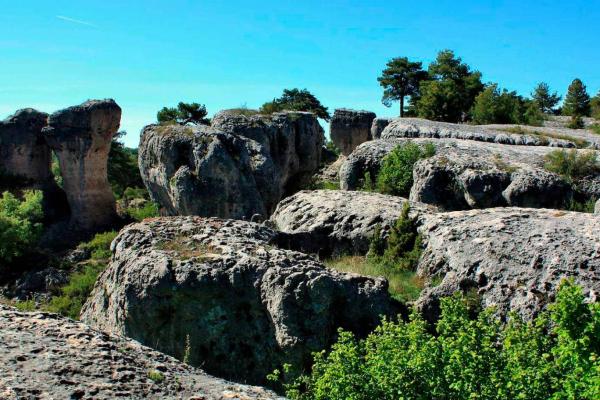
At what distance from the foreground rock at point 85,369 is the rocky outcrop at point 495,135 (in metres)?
18.3

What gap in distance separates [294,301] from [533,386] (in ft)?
14.1

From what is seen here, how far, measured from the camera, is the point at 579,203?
17.4 meters

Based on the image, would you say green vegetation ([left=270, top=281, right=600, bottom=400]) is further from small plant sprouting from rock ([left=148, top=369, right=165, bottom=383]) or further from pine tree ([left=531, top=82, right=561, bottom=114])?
pine tree ([left=531, top=82, right=561, bottom=114])

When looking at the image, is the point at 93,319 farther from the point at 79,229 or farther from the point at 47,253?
the point at 79,229

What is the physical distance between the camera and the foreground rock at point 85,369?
6.09 meters

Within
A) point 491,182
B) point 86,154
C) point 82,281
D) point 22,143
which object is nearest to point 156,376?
point 491,182

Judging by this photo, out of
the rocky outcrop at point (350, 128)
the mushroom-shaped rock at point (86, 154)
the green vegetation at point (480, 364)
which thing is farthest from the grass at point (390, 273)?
the rocky outcrop at point (350, 128)

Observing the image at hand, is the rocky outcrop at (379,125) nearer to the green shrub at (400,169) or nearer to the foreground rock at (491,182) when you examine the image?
the green shrub at (400,169)

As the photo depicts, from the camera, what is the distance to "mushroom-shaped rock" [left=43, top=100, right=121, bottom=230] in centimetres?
3997

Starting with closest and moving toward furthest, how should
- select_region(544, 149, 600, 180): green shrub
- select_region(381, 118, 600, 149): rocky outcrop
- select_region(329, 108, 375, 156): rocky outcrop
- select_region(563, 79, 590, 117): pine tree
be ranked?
select_region(544, 149, 600, 180): green shrub → select_region(381, 118, 600, 149): rocky outcrop → select_region(329, 108, 375, 156): rocky outcrop → select_region(563, 79, 590, 117): pine tree

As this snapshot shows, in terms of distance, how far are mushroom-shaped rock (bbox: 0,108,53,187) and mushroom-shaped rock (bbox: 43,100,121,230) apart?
3.19m

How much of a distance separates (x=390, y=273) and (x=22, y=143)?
38077mm

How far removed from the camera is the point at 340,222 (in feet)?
47.3

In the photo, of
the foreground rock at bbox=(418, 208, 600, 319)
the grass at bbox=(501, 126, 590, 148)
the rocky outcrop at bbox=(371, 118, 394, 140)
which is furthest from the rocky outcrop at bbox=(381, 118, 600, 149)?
the foreground rock at bbox=(418, 208, 600, 319)
